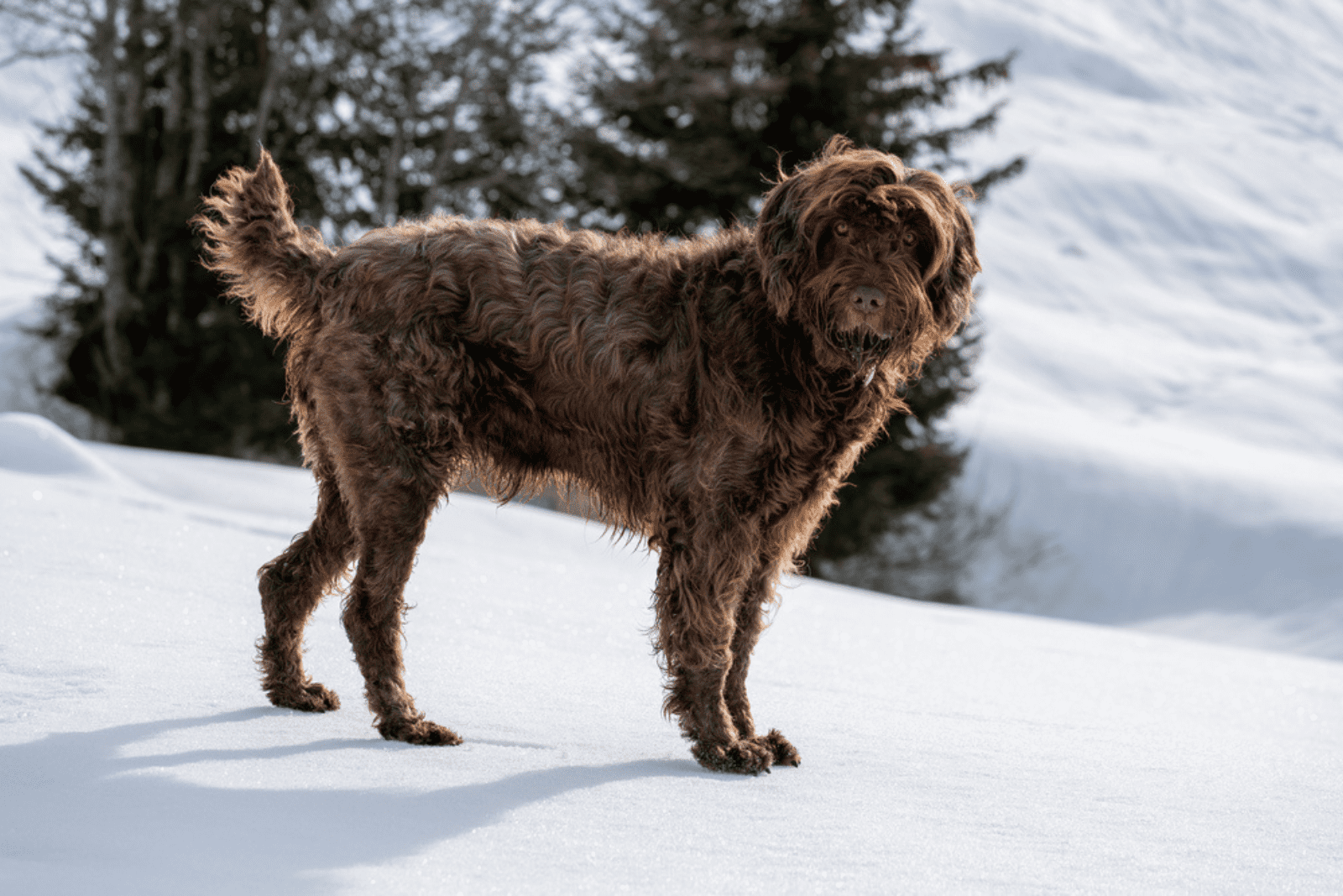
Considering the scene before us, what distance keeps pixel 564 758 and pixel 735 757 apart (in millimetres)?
587

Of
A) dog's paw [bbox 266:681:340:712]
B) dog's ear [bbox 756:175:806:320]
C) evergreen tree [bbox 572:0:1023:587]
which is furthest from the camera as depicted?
evergreen tree [bbox 572:0:1023:587]

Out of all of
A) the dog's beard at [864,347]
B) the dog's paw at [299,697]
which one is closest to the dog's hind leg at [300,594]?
the dog's paw at [299,697]

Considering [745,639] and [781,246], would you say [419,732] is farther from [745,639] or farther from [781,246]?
[781,246]

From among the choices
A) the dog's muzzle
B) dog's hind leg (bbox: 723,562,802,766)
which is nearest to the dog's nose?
the dog's muzzle

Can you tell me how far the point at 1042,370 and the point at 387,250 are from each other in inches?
1228

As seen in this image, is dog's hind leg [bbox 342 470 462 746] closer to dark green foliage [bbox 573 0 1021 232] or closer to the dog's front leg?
the dog's front leg

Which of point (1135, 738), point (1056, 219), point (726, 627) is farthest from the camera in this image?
point (1056, 219)

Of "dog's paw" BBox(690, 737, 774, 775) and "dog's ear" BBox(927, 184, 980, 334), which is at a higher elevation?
"dog's ear" BBox(927, 184, 980, 334)

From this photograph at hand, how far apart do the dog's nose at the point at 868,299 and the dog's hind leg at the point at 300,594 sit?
2034 mm

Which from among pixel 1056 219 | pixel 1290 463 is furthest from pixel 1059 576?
pixel 1056 219

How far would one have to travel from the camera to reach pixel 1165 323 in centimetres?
4222

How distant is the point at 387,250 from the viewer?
4.13 m

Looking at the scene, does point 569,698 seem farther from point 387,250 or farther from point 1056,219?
point 1056,219

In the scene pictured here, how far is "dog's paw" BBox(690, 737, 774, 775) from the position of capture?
12.7 ft
